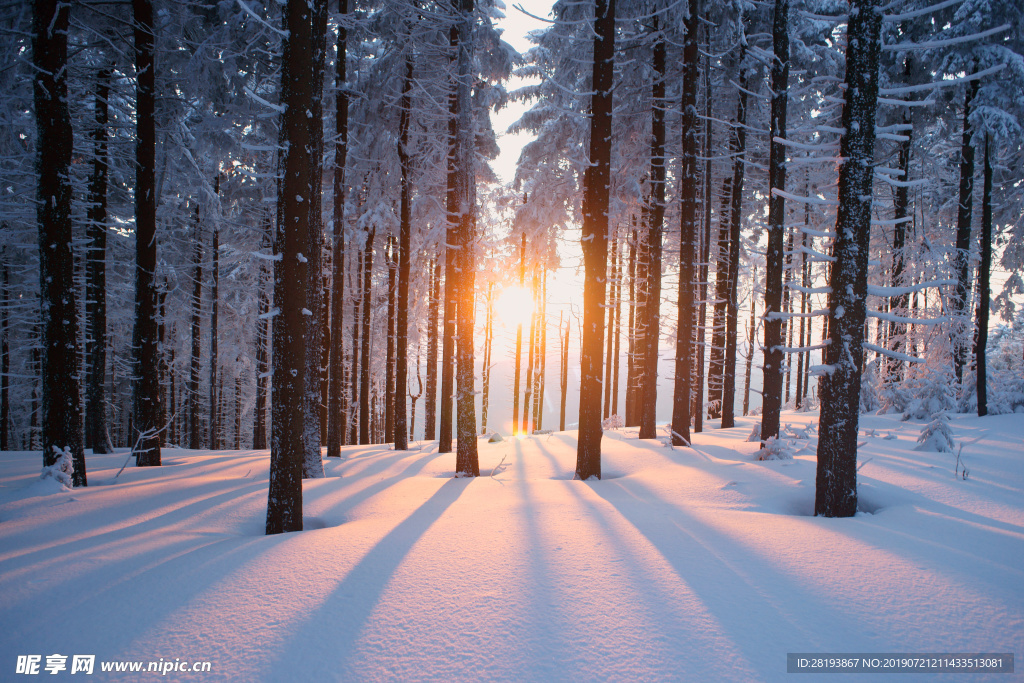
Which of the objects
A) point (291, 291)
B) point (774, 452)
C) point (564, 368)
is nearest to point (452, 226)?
point (291, 291)

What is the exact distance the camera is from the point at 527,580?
11.1 feet

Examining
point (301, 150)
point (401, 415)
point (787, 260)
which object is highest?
point (787, 260)

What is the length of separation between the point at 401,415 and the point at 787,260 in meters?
21.6

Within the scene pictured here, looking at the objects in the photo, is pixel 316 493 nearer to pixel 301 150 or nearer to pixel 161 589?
pixel 161 589

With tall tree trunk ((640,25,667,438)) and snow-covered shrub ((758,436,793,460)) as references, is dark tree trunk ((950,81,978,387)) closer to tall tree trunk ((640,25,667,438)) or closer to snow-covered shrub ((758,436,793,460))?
tall tree trunk ((640,25,667,438))

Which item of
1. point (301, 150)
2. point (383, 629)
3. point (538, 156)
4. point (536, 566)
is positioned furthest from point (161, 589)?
point (538, 156)

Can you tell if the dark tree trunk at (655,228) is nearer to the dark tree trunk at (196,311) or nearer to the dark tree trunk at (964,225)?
the dark tree trunk at (964,225)

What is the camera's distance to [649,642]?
264cm

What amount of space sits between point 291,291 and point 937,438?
1073 centimetres

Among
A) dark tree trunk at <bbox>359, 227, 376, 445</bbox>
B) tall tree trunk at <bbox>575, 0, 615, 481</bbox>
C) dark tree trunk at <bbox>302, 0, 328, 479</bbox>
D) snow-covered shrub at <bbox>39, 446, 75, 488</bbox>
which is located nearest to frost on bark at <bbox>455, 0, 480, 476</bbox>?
tall tree trunk at <bbox>575, 0, 615, 481</bbox>

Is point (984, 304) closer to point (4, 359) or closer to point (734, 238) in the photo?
point (734, 238)

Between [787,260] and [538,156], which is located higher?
[538,156]

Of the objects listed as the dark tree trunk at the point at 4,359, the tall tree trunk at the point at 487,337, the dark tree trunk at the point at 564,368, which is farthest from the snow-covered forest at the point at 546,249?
the dark tree trunk at the point at 564,368

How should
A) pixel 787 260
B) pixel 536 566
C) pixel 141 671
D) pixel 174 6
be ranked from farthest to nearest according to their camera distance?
1. pixel 787 260
2. pixel 174 6
3. pixel 536 566
4. pixel 141 671
